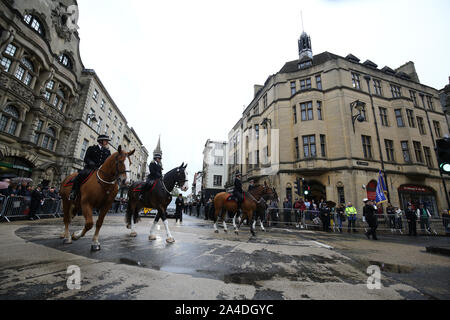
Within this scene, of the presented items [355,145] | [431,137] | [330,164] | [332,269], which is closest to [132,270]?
[332,269]

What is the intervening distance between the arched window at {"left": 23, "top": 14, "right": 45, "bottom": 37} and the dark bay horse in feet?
75.8

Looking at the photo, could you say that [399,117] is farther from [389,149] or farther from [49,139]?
[49,139]

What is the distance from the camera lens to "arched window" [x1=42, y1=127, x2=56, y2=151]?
68.9 feet

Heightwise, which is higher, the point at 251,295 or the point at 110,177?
the point at 110,177

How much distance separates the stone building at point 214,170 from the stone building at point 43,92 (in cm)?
2475

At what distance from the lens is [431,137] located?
2316cm

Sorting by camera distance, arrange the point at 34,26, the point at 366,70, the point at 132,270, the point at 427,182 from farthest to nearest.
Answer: the point at 366,70
the point at 427,182
the point at 34,26
the point at 132,270

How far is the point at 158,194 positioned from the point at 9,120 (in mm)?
21070

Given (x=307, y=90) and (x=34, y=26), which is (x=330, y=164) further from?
(x=34, y=26)

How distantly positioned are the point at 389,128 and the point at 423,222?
11.9m

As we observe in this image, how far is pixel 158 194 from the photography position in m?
5.99

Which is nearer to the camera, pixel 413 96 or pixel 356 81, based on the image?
pixel 356 81

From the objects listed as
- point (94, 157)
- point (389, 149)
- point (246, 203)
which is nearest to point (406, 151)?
point (389, 149)

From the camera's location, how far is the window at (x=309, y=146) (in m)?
19.8
